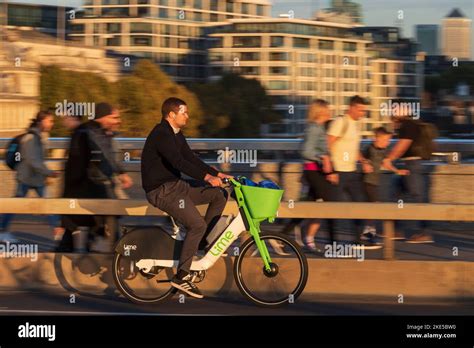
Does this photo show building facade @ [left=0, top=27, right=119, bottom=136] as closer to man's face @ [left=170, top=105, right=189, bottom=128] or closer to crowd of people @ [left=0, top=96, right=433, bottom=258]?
crowd of people @ [left=0, top=96, right=433, bottom=258]

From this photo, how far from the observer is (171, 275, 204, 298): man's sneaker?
9.07 meters

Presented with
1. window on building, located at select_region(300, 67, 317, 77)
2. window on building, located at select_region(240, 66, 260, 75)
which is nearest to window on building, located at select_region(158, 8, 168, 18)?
window on building, located at select_region(240, 66, 260, 75)

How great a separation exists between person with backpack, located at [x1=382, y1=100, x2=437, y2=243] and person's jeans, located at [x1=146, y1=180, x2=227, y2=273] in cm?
432

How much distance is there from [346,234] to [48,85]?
3047 inches

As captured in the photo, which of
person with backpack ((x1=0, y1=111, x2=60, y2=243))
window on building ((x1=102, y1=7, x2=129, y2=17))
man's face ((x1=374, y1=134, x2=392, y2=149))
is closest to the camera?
person with backpack ((x1=0, y1=111, x2=60, y2=243))

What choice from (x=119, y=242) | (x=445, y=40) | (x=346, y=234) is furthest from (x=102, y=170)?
(x=445, y=40)

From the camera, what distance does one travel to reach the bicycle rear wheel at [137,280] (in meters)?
9.29

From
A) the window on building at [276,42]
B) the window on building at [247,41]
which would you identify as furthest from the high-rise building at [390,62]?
the window on building at [247,41]

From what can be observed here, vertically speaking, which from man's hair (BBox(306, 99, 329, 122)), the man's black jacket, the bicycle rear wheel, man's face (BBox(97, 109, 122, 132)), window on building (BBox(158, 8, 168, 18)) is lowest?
the bicycle rear wheel

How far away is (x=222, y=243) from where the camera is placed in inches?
360

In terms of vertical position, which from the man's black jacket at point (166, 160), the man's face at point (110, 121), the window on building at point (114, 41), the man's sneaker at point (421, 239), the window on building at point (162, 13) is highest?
the window on building at point (162, 13)

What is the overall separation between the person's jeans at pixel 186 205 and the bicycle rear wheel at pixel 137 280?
0.99 feet

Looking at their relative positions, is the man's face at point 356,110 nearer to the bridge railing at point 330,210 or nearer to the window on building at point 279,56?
the bridge railing at point 330,210

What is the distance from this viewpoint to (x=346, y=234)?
14.6 m
